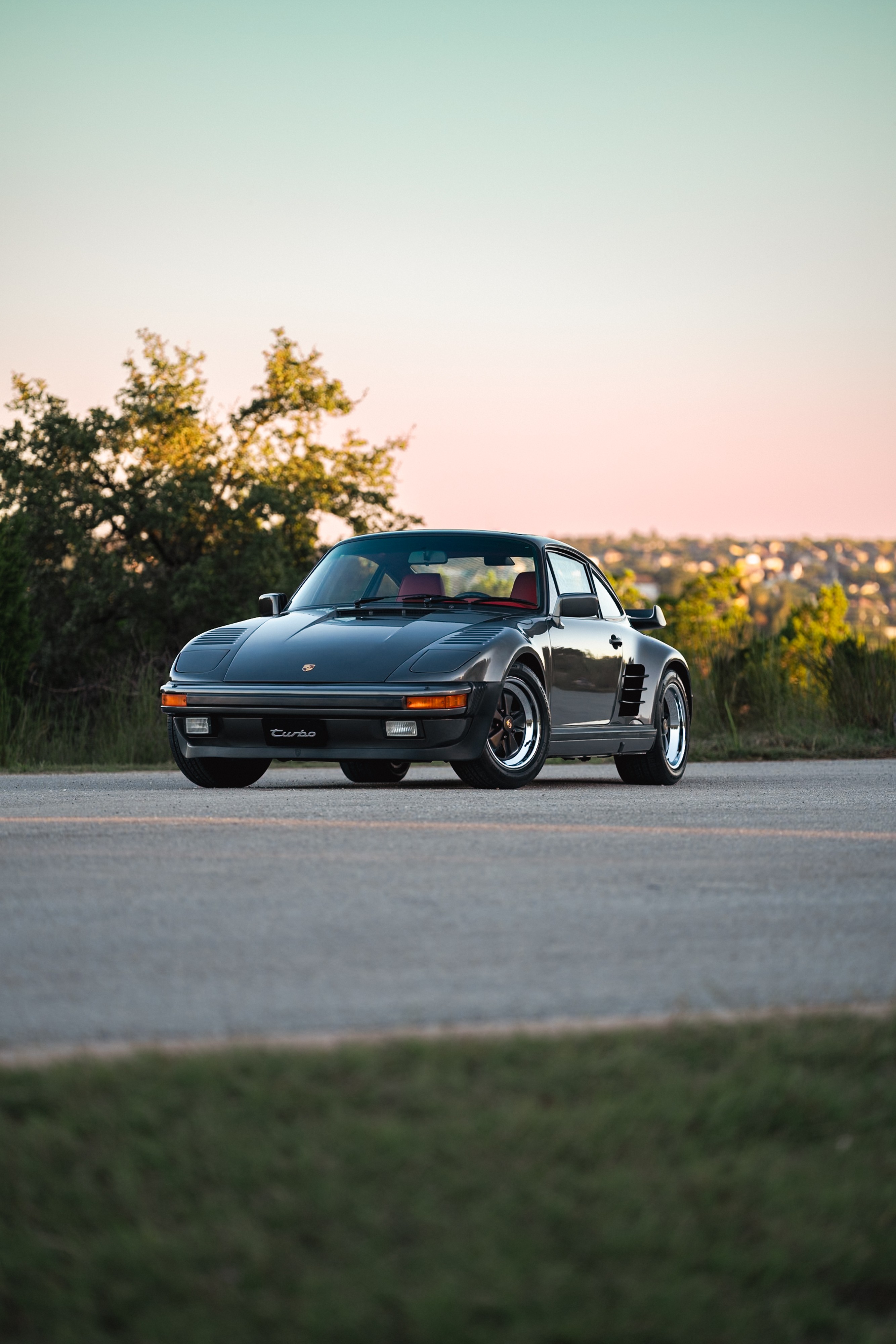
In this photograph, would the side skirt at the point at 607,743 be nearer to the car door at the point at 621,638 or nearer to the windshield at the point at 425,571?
the car door at the point at 621,638

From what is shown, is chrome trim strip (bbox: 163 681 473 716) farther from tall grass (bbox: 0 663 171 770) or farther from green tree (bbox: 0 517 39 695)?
green tree (bbox: 0 517 39 695)

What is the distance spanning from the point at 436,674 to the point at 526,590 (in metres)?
1.84

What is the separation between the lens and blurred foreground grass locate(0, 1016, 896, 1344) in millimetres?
2428

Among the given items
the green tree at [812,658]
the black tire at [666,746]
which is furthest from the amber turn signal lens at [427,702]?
the green tree at [812,658]

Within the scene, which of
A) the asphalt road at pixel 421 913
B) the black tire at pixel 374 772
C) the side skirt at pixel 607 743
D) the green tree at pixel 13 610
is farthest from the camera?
the green tree at pixel 13 610

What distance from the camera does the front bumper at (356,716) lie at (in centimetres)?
1027

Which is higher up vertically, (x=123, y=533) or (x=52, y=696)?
(x=123, y=533)

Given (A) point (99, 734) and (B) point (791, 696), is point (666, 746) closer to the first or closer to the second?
(A) point (99, 734)

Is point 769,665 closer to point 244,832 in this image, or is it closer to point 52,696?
point 244,832

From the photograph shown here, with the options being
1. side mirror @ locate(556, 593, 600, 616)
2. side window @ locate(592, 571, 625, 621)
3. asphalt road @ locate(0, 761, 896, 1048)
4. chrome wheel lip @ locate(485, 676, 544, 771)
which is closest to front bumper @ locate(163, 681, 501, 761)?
chrome wheel lip @ locate(485, 676, 544, 771)

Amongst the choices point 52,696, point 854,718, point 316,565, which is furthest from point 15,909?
point 52,696

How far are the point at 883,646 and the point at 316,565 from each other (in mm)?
9425

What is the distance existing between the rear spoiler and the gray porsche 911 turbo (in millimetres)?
21

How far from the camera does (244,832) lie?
766 centimetres
